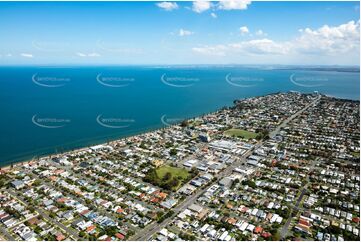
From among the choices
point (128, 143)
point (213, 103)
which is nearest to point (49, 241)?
point (128, 143)

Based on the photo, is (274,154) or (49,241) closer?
(49,241)

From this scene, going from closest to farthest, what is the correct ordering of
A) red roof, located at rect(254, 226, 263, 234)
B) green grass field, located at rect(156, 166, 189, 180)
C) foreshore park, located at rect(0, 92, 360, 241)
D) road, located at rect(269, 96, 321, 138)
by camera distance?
red roof, located at rect(254, 226, 263, 234)
foreshore park, located at rect(0, 92, 360, 241)
green grass field, located at rect(156, 166, 189, 180)
road, located at rect(269, 96, 321, 138)

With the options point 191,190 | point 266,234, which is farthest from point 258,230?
point 191,190

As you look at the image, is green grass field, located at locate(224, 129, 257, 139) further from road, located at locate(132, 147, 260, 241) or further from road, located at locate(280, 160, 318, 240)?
road, located at locate(280, 160, 318, 240)

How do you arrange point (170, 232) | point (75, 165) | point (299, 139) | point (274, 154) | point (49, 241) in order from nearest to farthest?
1. point (49, 241)
2. point (170, 232)
3. point (75, 165)
4. point (274, 154)
5. point (299, 139)

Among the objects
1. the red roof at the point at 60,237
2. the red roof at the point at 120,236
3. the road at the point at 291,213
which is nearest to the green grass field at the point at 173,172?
the red roof at the point at 120,236

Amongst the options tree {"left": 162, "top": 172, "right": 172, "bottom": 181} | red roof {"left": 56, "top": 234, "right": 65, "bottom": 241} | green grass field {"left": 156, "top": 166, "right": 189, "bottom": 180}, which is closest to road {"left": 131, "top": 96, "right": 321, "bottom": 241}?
green grass field {"left": 156, "top": 166, "right": 189, "bottom": 180}

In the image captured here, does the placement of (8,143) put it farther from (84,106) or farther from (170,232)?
(170,232)
